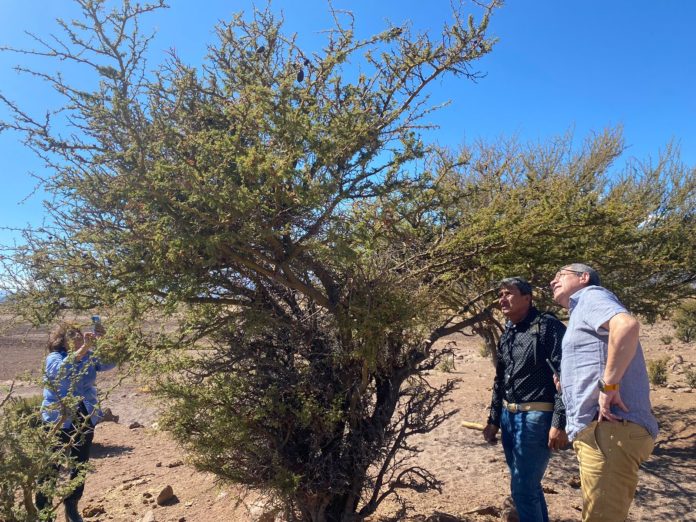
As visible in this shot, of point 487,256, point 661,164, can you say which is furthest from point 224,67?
point 661,164

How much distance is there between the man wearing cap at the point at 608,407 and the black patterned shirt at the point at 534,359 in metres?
0.43

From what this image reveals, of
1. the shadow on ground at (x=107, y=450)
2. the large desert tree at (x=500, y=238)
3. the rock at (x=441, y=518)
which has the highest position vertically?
the large desert tree at (x=500, y=238)

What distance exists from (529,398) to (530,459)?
387 millimetres

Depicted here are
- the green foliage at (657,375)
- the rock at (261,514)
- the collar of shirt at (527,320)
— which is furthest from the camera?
the green foliage at (657,375)

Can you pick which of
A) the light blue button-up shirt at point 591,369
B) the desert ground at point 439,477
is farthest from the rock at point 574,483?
the light blue button-up shirt at point 591,369

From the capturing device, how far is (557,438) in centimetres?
301

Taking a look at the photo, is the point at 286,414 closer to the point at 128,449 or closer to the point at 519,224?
the point at 519,224

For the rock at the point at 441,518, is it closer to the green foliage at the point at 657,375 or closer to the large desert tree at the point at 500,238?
the large desert tree at the point at 500,238

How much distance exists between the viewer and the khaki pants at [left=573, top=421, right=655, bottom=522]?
100 inches

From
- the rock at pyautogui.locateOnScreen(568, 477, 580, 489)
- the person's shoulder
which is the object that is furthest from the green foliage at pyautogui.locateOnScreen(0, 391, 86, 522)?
the rock at pyautogui.locateOnScreen(568, 477, 580, 489)

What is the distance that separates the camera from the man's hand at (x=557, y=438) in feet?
9.82

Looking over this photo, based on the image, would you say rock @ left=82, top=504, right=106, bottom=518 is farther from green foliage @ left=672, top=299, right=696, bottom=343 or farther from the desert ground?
green foliage @ left=672, top=299, right=696, bottom=343

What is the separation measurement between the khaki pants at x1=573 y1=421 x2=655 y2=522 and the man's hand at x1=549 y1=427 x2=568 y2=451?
343mm

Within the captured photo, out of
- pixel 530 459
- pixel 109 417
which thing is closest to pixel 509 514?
pixel 530 459
